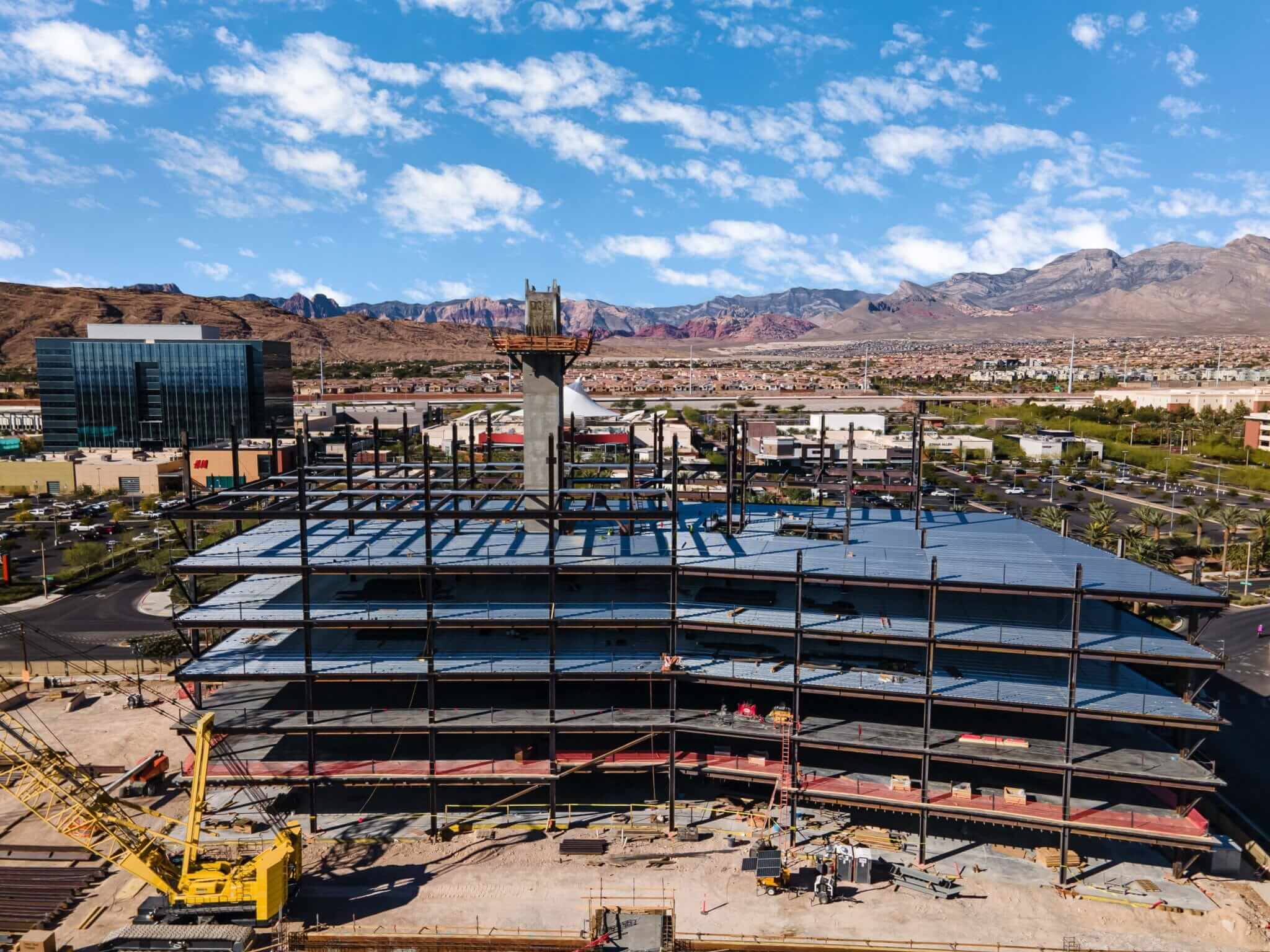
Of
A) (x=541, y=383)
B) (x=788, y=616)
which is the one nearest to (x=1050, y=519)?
(x=788, y=616)

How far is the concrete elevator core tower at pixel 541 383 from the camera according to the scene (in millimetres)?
45312

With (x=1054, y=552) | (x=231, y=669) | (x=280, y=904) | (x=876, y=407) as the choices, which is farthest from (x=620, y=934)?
(x=876, y=407)

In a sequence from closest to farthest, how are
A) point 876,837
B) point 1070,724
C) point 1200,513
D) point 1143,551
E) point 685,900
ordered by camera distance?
point 685,900 < point 1070,724 < point 876,837 < point 1143,551 < point 1200,513

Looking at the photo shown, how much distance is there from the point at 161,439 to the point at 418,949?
12691 centimetres

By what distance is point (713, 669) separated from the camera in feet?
123

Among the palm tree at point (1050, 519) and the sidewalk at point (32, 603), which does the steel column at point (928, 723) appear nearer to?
the palm tree at point (1050, 519)

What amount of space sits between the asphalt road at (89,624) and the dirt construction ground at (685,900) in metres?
25.2

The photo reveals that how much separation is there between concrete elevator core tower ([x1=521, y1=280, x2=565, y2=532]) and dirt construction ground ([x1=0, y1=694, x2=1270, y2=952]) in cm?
1759

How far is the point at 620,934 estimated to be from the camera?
1162 inches

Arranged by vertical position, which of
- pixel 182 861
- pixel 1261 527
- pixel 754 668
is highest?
pixel 1261 527

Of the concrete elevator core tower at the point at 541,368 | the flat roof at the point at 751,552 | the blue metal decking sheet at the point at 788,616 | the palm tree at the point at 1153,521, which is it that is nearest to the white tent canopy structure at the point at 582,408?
the concrete elevator core tower at the point at 541,368

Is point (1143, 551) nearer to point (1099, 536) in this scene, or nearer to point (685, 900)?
point (1099, 536)

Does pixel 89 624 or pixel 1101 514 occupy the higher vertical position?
pixel 1101 514

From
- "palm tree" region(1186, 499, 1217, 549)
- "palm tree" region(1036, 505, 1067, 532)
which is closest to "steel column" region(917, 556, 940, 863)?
"palm tree" region(1036, 505, 1067, 532)
